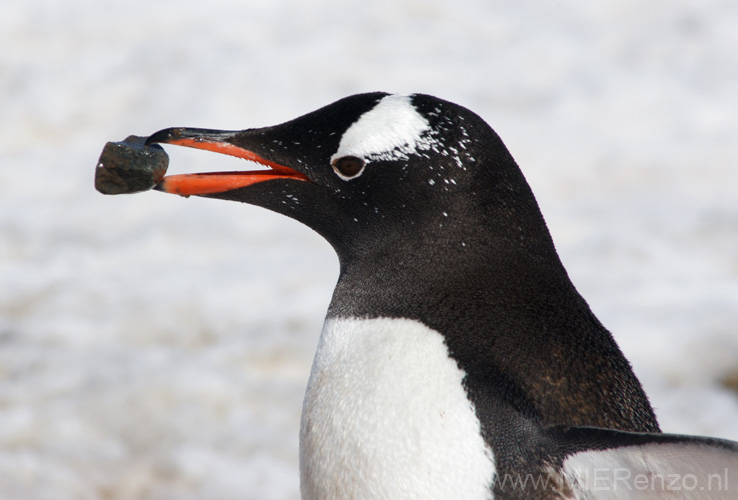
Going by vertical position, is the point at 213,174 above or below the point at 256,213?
below

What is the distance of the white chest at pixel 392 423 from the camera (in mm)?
1225

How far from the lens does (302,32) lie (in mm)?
4566

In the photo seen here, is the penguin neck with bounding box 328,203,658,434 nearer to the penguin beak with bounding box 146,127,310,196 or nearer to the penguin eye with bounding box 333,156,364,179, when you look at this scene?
the penguin eye with bounding box 333,156,364,179

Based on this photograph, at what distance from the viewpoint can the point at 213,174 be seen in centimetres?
143

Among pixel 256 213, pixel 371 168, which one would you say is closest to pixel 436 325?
pixel 371 168

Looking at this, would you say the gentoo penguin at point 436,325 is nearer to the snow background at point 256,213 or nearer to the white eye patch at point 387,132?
the white eye patch at point 387,132

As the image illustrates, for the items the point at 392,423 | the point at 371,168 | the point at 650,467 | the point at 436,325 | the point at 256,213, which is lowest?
the point at 650,467

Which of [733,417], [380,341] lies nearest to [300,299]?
[733,417]

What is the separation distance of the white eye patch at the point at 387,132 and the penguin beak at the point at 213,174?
0.44 feet

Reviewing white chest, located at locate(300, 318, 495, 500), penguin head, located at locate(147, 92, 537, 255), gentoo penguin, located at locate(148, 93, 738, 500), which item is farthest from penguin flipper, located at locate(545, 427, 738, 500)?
penguin head, located at locate(147, 92, 537, 255)

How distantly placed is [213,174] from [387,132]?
0.30 meters

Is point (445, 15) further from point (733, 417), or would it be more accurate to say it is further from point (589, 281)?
point (733, 417)

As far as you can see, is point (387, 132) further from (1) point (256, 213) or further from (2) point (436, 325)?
(1) point (256, 213)

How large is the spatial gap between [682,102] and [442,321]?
10.9ft
